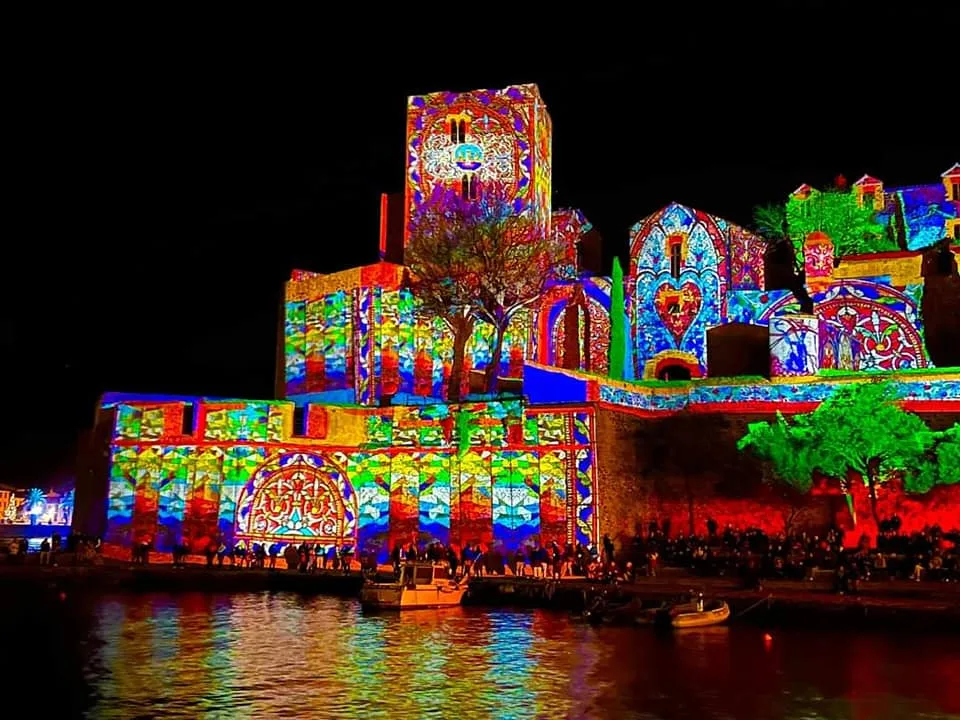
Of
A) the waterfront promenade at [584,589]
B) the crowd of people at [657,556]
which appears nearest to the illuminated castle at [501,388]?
the crowd of people at [657,556]

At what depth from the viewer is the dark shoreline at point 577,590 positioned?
20.1 m

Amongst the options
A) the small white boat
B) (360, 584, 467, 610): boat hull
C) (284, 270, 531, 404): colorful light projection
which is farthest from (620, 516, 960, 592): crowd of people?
(284, 270, 531, 404): colorful light projection

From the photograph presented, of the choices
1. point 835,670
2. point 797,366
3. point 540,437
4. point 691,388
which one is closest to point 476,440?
point 540,437

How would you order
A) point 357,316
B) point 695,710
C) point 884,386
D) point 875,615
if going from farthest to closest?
point 357,316, point 884,386, point 875,615, point 695,710

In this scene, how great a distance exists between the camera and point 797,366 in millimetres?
31219

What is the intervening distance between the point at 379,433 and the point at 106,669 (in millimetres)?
14892

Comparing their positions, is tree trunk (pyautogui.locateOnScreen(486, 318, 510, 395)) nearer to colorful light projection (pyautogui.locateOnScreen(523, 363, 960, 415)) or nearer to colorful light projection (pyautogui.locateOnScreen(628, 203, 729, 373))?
colorful light projection (pyautogui.locateOnScreen(523, 363, 960, 415))

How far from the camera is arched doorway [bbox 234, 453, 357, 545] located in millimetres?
29641

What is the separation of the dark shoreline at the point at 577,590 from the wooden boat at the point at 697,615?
447mm

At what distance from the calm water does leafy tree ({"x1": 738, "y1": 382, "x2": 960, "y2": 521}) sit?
7.32 m

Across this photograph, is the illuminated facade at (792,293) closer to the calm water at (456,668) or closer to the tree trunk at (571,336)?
the tree trunk at (571,336)

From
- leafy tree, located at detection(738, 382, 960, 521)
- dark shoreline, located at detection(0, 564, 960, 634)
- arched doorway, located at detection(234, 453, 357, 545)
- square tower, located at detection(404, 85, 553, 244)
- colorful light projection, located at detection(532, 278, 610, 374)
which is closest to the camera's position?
dark shoreline, located at detection(0, 564, 960, 634)

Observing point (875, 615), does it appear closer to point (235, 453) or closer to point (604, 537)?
point (604, 537)

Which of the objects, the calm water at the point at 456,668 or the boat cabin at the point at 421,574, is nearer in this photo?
the calm water at the point at 456,668
